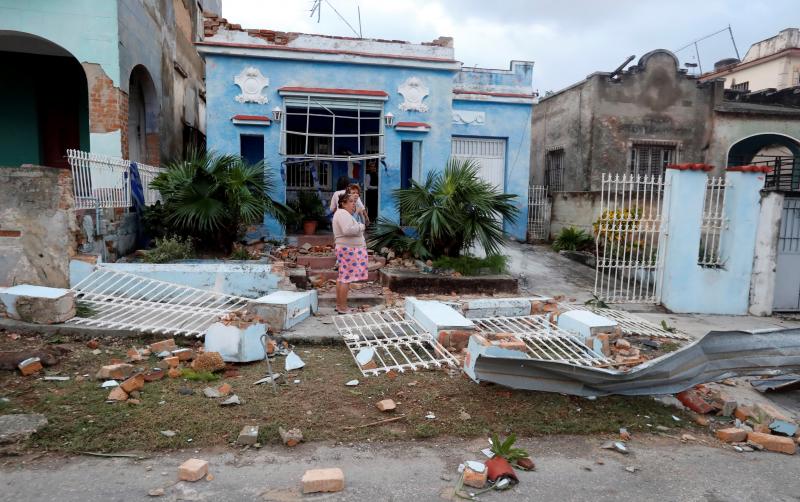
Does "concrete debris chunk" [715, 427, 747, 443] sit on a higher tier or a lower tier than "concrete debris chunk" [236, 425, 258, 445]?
lower

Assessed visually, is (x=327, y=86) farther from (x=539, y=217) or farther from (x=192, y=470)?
(x=192, y=470)

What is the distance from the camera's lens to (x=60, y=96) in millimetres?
10734

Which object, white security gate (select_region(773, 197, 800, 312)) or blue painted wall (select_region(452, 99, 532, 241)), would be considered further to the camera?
blue painted wall (select_region(452, 99, 532, 241))

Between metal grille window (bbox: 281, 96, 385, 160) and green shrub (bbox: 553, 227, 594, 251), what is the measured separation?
489 centimetres

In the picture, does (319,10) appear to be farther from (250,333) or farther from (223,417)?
(223,417)

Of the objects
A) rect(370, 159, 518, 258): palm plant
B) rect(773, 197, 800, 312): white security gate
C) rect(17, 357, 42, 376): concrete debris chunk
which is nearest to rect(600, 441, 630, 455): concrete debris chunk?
rect(17, 357, 42, 376): concrete debris chunk

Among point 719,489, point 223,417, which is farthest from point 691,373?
point 223,417

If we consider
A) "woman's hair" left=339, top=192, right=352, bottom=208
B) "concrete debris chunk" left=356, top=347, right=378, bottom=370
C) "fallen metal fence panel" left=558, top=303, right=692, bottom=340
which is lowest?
"fallen metal fence panel" left=558, top=303, right=692, bottom=340

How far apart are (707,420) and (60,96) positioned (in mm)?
12093

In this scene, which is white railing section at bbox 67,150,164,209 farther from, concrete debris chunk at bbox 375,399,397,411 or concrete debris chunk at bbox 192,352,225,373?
concrete debris chunk at bbox 375,399,397,411

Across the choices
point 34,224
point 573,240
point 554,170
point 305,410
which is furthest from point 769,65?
point 34,224

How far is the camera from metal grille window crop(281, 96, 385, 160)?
410 inches

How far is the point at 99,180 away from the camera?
7215 millimetres

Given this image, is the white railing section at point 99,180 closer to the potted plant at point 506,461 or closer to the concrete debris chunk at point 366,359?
the concrete debris chunk at point 366,359
